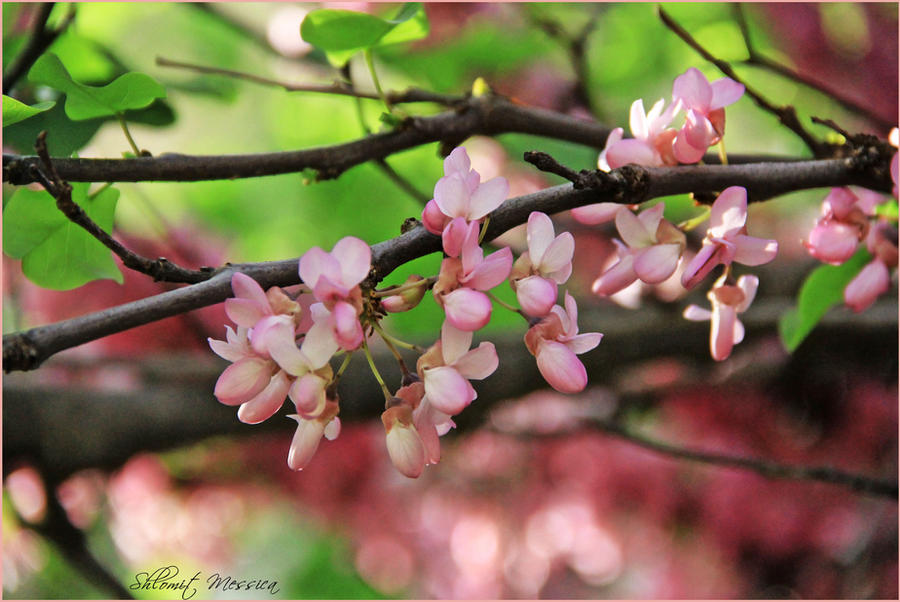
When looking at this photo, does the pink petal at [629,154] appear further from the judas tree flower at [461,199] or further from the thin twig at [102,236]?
the thin twig at [102,236]

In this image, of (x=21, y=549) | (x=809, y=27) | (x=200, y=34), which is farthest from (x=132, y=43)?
(x=809, y=27)

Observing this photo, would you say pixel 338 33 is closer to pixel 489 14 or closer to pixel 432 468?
pixel 489 14

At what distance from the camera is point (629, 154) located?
43cm

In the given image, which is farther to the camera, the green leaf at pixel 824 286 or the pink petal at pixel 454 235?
the green leaf at pixel 824 286

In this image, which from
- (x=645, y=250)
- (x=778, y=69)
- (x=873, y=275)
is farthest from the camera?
(x=778, y=69)

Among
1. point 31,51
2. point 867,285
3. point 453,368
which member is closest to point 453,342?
point 453,368

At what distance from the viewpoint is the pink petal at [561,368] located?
1.22ft

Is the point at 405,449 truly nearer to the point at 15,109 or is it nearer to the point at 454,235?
the point at 454,235

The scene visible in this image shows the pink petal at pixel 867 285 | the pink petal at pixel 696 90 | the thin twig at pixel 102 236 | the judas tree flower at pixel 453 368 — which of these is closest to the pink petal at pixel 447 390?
the judas tree flower at pixel 453 368

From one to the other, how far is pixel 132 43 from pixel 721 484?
4.56 ft

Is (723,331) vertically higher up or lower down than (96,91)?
lower down

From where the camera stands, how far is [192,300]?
329mm

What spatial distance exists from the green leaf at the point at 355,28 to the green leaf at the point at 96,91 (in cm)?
11

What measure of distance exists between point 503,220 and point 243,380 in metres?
0.14
